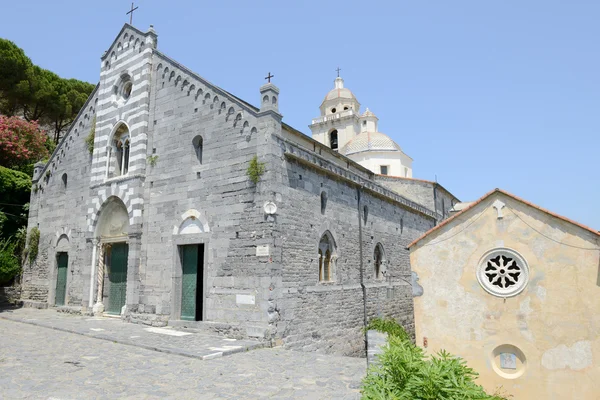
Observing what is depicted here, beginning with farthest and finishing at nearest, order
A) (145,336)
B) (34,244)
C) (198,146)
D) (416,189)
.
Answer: (416,189) < (34,244) < (198,146) < (145,336)

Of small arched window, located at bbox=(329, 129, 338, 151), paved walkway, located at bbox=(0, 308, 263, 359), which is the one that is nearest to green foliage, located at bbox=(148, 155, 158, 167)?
paved walkway, located at bbox=(0, 308, 263, 359)

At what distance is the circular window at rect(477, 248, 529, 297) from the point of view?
9.38 metres

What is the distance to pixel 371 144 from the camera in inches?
1272

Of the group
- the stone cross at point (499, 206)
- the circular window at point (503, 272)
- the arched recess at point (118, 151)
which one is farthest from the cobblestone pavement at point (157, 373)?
the arched recess at point (118, 151)

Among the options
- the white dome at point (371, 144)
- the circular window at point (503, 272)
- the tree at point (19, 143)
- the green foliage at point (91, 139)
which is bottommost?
the circular window at point (503, 272)

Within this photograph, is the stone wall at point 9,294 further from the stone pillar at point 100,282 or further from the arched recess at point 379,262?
the arched recess at point 379,262

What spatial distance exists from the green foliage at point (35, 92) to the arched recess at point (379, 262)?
999 inches

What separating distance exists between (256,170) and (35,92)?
24.8m

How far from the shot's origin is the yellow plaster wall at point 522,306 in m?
8.76

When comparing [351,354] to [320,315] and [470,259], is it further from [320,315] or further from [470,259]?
[470,259]

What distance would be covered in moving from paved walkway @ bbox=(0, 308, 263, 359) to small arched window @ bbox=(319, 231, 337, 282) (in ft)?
13.1

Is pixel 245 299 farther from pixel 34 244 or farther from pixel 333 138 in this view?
pixel 333 138

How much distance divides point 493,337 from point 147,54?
1460cm

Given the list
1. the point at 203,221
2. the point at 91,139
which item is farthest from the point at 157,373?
the point at 91,139
